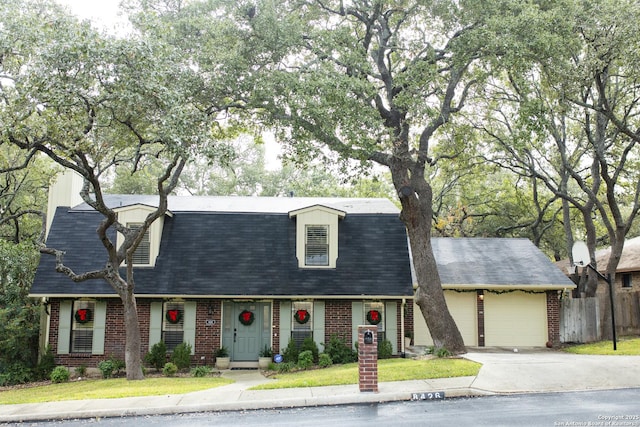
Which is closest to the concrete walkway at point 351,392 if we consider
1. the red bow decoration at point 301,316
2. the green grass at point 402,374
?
the green grass at point 402,374

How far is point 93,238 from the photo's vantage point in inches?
746

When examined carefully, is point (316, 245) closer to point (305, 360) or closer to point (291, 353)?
point (291, 353)

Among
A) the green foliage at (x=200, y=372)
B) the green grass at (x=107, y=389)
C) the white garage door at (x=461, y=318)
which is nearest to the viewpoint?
the green grass at (x=107, y=389)

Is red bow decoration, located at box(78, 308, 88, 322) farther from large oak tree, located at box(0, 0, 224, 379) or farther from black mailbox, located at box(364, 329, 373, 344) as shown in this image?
black mailbox, located at box(364, 329, 373, 344)

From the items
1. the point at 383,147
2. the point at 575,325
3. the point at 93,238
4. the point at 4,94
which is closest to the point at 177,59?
the point at 4,94

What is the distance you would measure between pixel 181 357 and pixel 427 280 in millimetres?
7805

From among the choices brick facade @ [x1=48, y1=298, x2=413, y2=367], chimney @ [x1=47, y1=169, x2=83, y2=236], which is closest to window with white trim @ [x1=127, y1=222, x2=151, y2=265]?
brick facade @ [x1=48, y1=298, x2=413, y2=367]

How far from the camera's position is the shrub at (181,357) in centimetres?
1689

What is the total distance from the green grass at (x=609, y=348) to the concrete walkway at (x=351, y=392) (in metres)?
3.12

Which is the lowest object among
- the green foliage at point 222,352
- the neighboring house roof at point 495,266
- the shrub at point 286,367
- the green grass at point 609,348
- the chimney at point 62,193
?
the shrub at point 286,367

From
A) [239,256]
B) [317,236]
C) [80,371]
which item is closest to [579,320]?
[317,236]

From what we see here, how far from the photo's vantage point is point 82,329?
1775 centimetres

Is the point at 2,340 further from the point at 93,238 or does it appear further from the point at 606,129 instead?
the point at 606,129

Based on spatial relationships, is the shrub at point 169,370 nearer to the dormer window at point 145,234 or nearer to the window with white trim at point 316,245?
the dormer window at point 145,234
